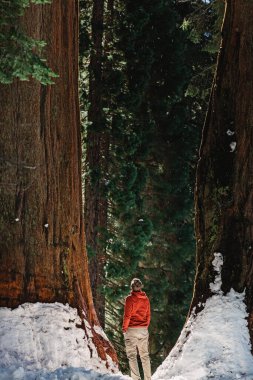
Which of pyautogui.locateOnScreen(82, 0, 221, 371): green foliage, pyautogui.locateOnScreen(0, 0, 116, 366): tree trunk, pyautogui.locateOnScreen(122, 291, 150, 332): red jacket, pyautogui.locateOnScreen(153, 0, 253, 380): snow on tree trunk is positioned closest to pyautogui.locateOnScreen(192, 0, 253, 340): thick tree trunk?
pyautogui.locateOnScreen(153, 0, 253, 380): snow on tree trunk

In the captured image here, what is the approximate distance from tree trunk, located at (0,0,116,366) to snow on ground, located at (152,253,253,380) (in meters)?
0.87

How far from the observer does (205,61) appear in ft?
61.6

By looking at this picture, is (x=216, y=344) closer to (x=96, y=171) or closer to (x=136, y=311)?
(x=136, y=311)

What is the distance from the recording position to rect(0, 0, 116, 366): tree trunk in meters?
6.17

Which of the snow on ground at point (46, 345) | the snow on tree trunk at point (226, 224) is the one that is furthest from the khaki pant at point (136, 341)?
the snow on ground at point (46, 345)

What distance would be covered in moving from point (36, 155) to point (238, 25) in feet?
9.79

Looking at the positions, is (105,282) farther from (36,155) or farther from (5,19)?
(5,19)

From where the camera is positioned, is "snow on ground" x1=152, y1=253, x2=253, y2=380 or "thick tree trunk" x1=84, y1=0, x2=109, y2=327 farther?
"thick tree trunk" x1=84, y1=0, x2=109, y2=327

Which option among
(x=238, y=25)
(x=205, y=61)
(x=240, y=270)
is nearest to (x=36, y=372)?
(x=240, y=270)

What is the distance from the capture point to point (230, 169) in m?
7.05

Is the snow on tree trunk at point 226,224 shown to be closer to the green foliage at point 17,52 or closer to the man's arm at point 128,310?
the man's arm at point 128,310

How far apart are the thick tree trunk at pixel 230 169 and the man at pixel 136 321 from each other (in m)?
0.80

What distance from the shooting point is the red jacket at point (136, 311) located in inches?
296

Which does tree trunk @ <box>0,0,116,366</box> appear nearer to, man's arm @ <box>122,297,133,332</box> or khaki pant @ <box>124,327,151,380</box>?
man's arm @ <box>122,297,133,332</box>
